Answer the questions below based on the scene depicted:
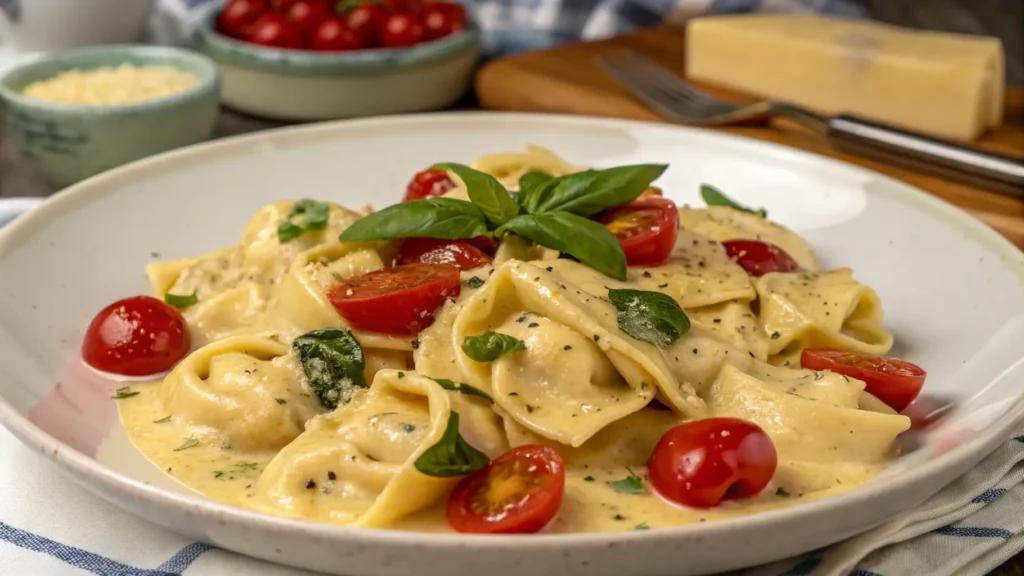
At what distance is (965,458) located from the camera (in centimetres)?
292

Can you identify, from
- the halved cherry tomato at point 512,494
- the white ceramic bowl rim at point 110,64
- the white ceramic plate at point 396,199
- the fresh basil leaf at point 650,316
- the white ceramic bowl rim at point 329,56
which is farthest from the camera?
the white ceramic bowl rim at point 329,56

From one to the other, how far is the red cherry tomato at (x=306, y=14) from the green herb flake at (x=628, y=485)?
5386 millimetres

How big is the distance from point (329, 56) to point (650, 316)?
4350 mm

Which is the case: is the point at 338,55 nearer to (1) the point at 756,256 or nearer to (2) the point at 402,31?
(2) the point at 402,31

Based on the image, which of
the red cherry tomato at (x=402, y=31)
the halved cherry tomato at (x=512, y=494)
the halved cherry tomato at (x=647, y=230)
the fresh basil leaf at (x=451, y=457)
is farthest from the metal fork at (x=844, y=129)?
the fresh basil leaf at (x=451, y=457)

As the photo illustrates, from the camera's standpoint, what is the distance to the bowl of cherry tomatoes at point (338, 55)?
734 centimetres

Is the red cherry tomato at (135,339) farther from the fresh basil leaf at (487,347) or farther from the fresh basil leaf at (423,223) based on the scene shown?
the fresh basil leaf at (487,347)

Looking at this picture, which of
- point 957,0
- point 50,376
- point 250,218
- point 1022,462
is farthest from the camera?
point 957,0

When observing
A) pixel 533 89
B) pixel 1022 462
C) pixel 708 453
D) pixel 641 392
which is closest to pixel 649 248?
pixel 641 392

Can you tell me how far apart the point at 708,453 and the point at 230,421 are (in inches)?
62.4

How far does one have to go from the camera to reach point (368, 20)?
7918 mm

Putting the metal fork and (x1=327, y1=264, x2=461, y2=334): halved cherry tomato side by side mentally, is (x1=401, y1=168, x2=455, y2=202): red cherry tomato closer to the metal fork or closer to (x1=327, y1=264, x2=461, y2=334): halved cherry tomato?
(x1=327, y1=264, x2=461, y2=334): halved cherry tomato

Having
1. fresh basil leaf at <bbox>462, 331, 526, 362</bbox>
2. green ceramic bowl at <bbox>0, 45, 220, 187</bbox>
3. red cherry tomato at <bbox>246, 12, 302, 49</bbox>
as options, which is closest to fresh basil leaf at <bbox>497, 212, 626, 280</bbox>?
fresh basil leaf at <bbox>462, 331, 526, 362</bbox>

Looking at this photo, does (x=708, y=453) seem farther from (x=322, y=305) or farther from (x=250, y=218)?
(x=250, y=218)
